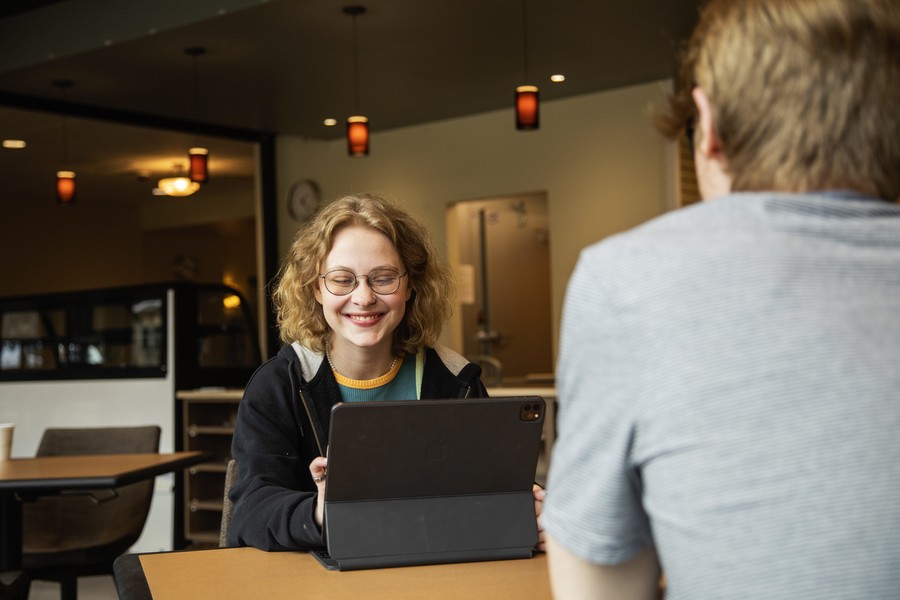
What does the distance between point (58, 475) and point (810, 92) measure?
2.69 metres

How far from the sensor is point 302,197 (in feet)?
28.7

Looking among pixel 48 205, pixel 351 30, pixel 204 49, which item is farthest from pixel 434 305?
pixel 48 205

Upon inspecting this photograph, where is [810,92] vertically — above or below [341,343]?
above

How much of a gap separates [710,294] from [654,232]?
0.24 feet

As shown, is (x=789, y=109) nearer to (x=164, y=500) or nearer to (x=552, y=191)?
(x=164, y=500)

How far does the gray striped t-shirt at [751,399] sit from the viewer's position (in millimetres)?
748

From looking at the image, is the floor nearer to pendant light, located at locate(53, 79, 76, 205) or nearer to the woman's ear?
the woman's ear

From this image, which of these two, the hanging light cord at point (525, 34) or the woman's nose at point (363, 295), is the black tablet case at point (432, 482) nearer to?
the woman's nose at point (363, 295)

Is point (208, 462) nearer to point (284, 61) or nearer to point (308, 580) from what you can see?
point (284, 61)

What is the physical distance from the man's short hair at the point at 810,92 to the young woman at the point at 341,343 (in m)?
1.08

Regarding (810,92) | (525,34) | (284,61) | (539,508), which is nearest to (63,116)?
(284,61)

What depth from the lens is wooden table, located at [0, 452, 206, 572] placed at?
291cm

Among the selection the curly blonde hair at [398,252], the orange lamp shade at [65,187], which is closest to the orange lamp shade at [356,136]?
the orange lamp shade at [65,187]

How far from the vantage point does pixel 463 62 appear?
6477mm
